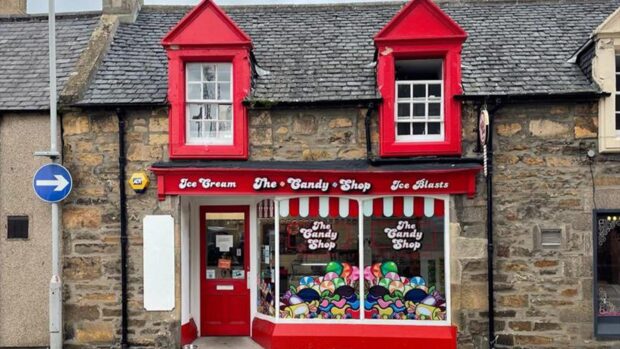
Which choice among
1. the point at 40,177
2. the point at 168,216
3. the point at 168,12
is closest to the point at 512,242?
the point at 168,216

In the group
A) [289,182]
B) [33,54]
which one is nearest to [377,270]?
[289,182]

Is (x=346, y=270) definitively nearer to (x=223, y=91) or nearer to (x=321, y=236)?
(x=321, y=236)

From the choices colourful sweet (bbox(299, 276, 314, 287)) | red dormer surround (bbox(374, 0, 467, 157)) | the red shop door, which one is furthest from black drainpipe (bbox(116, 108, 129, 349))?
red dormer surround (bbox(374, 0, 467, 157))

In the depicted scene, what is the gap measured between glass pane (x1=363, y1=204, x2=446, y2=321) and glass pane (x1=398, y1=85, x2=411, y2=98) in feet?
6.77

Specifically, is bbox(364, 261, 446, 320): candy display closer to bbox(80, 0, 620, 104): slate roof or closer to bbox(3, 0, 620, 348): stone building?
bbox(3, 0, 620, 348): stone building

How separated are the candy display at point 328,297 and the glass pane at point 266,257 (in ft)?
1.04

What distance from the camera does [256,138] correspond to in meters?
8.86

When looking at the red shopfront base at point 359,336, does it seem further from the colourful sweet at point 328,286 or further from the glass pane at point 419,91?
the glass pane at point 419,91

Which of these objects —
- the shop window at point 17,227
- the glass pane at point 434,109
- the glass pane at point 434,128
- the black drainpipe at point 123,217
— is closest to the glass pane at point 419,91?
the glass pane at point 434,109

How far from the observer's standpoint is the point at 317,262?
29.7ft

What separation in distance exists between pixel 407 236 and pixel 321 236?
1.45 meters

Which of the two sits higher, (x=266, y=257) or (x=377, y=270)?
(x=266, y=257)

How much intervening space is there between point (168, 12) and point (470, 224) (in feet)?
26.6

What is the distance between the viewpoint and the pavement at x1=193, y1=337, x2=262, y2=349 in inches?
354
